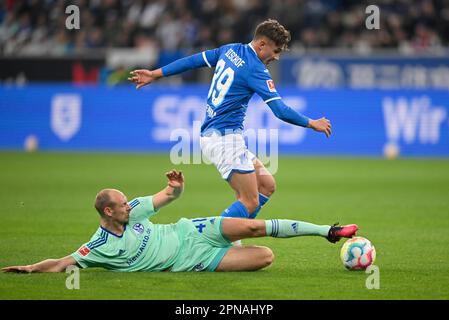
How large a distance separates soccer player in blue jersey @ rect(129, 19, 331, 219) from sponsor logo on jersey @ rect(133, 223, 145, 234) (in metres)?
0.97

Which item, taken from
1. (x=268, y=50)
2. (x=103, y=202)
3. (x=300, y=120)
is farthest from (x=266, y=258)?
(x=268, y=50)

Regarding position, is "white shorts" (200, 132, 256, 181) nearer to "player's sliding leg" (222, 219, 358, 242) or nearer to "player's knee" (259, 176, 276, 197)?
"player's knee" (259, 176, 276, 197)

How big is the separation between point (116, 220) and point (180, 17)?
1790 centimetres

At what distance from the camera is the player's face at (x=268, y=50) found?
8.82m

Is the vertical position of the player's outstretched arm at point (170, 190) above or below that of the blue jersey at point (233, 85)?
below

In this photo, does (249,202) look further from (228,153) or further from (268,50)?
(268,50)

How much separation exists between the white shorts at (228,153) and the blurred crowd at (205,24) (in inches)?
568

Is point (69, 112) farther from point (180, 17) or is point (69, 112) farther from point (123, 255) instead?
point (123, 255)

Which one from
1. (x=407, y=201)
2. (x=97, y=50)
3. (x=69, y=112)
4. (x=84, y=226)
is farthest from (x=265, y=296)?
(x=97, y=50)

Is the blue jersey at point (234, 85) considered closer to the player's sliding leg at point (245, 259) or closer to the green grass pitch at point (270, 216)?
the player's sliding leg at point (245, 259)

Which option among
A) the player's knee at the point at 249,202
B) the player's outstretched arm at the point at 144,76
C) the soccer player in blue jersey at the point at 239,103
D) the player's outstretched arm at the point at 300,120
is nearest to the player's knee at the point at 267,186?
the soccer player in blue jersey at the point at 239,103

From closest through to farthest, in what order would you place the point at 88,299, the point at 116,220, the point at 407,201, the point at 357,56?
the point at 88,299 < the point at 116,220 < the point at 407,201 < the point at 357,56

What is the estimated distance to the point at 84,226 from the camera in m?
11.3

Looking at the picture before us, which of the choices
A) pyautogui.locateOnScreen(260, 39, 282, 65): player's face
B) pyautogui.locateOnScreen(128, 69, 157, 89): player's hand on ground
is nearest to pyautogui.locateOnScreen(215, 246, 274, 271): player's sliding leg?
pyautogui.locateOnScreen(260, 39, 282, 65): player's face
